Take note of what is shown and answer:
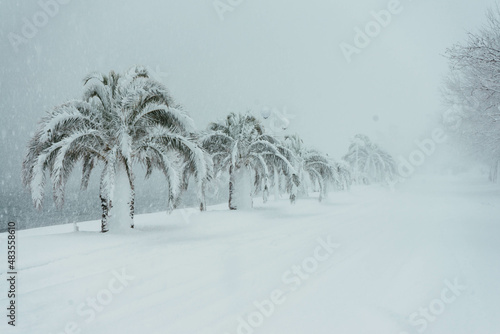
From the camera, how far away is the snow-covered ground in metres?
3.76

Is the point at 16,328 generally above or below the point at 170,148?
below

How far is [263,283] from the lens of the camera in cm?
506

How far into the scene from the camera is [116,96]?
10.4 m

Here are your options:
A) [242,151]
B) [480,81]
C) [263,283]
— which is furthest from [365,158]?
[263,283]

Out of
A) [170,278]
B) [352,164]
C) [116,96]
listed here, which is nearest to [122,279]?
[170,278]

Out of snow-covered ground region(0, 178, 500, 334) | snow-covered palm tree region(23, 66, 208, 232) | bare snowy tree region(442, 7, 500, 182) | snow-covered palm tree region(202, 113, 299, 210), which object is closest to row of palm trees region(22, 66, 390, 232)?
snow-covered palm tree region(23, 66, 208, 232)

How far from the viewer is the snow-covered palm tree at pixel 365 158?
4000 centimetres

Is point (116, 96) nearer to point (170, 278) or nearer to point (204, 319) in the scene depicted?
point (170, 278)

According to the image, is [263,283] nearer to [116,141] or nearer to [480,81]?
[116,141]

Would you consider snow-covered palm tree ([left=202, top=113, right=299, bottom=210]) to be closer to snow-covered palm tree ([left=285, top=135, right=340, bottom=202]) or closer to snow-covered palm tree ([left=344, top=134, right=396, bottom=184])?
snow-covered palm tree ([left=285, top=135, right=340, bottom=202])

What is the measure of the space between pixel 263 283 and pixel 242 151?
11.1 meters

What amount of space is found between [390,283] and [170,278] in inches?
141

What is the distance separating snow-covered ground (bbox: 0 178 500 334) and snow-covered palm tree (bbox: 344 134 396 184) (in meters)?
31.4

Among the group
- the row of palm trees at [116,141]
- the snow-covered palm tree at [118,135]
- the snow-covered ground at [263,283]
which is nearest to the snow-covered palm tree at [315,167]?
the row of palm trees at [116,141]
